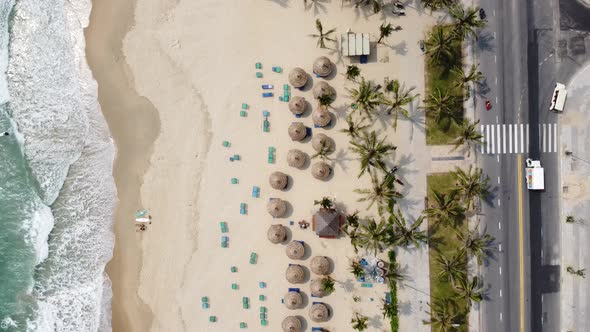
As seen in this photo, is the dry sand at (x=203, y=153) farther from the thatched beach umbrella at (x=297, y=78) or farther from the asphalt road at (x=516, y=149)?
the asphalt road at (x=516, y=149)

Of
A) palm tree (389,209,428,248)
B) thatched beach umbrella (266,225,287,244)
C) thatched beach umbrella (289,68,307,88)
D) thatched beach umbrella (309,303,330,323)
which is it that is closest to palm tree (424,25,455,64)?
thatched beach umbrella (289,68,307,88)

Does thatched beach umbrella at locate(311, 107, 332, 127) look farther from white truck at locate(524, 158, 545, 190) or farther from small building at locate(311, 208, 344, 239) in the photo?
white truck at locate(524, 158, 545, 190)

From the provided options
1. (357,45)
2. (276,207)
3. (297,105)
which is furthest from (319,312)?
(357,45)

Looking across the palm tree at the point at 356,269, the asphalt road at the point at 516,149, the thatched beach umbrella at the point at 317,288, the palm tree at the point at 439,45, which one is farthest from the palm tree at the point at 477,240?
the palm tree at the point at 439,45

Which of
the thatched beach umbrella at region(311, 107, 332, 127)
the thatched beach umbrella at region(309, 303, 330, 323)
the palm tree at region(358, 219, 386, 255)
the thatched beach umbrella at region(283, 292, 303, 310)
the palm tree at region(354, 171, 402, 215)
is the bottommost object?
the thatched beach umbrella at region(309, 303, 330, 323)

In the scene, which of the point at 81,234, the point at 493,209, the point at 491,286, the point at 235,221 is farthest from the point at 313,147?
the point at 81,234

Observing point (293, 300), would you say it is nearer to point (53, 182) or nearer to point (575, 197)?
point (53, 182)
